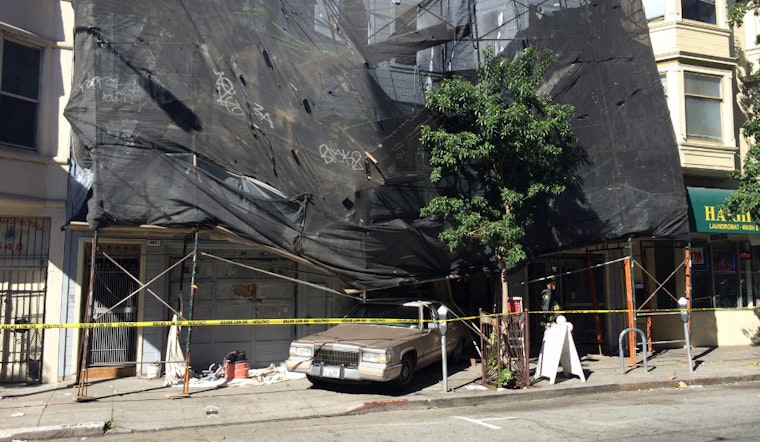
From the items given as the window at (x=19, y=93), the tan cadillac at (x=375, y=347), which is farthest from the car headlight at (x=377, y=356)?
the window at (x=19, y=93)

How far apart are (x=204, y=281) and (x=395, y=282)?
173 inches

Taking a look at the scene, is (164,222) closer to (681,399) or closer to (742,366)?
(681,399)

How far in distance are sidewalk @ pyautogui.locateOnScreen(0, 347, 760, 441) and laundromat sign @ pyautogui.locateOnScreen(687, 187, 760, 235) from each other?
11.2 feet

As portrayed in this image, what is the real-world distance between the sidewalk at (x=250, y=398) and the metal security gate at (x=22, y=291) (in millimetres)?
598

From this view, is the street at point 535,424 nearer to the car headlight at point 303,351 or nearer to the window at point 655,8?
the car headlight at point 303,351

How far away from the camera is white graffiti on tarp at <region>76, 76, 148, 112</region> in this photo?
386 inches

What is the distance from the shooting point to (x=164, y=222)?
31.8 feet

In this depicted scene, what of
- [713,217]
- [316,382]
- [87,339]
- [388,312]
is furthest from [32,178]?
[713,217]

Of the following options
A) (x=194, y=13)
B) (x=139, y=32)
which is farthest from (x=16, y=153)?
(x=194, y=13)

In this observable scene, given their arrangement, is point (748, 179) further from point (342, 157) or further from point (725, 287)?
point (342, 157)

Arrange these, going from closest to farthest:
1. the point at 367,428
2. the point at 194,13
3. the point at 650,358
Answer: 1. the point at 367,428
2. the point at 194,13
3. the point at 650,358

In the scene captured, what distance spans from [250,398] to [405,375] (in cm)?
261

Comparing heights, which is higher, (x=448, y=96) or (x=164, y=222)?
(x=448, y=96)

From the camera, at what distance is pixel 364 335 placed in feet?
34.1
